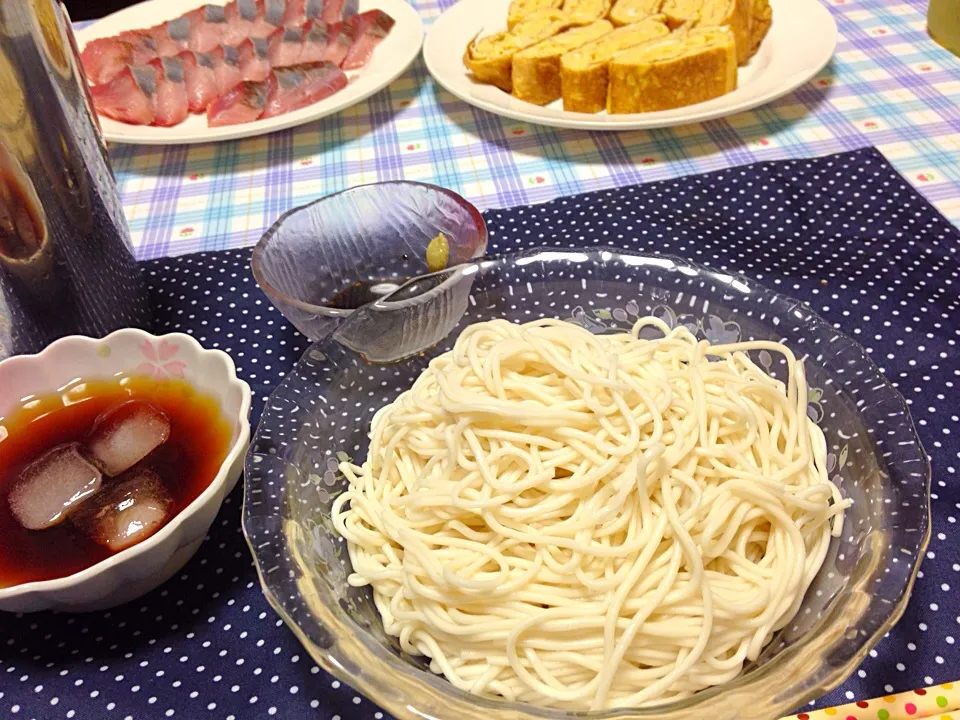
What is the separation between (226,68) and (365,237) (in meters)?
1.00

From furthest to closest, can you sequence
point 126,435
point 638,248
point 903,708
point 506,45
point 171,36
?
point 171,36, point 506,45, point 638,248, point 126,435, point 903,708

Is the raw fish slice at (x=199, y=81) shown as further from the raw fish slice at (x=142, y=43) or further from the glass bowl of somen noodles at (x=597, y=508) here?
the glass bowl of somen noodles at (x=597, y=508)

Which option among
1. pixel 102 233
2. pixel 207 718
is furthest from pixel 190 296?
pixel 207 718

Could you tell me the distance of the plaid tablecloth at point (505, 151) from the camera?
167cm

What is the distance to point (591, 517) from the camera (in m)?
0.84

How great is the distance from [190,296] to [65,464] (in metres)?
A: 0.52

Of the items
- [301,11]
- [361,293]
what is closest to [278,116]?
[301,11]

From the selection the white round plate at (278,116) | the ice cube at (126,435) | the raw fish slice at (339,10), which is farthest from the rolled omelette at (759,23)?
the ice cube at (126,435)

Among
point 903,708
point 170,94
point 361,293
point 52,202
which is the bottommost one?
point 903,708

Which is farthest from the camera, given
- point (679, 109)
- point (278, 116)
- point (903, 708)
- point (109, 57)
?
point (109, 57)

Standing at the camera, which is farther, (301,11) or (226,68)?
(301,11)

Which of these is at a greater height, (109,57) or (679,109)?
(109,57)

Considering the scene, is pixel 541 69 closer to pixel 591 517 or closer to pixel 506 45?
pixel 506 45

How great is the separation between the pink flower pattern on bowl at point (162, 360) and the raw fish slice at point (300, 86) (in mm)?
990
